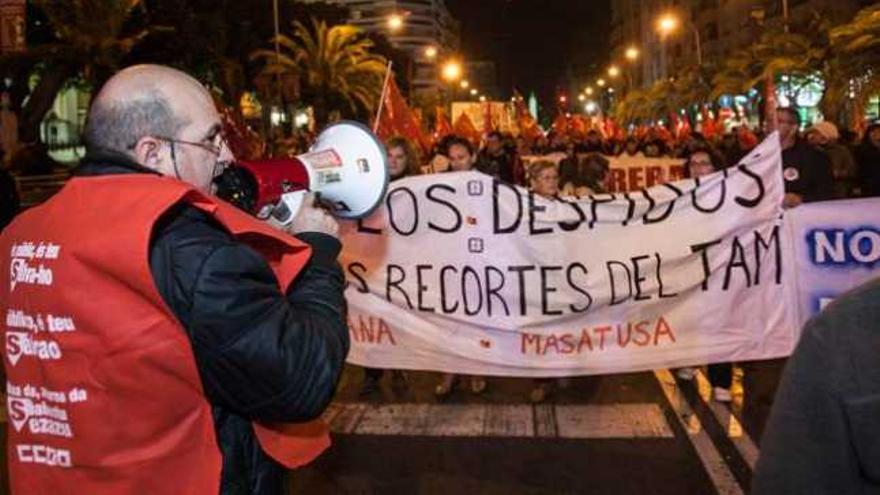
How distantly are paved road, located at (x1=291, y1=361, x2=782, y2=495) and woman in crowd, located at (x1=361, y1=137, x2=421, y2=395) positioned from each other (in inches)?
3.7

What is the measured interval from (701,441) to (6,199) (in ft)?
24.0

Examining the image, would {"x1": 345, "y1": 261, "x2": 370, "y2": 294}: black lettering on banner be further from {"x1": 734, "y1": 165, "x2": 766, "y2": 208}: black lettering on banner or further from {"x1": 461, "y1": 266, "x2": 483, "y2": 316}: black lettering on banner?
{"x1": 734, "y1": 165, "x2": 766, "y2": 208}: black lettering on banner

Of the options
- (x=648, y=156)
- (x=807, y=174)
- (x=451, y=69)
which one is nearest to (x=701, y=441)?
(x=807, y=174)

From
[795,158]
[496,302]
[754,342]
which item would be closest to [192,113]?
[496,302]

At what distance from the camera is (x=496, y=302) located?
20.6 feet

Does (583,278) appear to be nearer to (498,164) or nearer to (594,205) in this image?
(594,205)

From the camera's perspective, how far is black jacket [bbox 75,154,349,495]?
1.92 m

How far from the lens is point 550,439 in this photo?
19.1ft

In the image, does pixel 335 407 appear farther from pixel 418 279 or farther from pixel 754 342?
pixel 754 342

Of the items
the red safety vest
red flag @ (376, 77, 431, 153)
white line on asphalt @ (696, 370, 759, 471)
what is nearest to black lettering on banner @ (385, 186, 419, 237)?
white line on asphalt @ (696, 370, 759, 471)

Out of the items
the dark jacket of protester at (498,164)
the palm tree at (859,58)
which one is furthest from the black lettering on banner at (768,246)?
the palm tree at (859,58)

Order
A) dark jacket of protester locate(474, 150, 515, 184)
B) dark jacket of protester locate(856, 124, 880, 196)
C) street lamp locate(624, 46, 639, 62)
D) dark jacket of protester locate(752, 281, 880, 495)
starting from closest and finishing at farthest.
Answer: dark jacket of protester locate(752, 281, 880, 495) < dark jacket of protester locate(474, 150, 515, 184) < dark jacket of protester locate(856, 124, 880, 196) < street lamp locate(624, 46, 639, 62)

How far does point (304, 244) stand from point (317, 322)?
191mm

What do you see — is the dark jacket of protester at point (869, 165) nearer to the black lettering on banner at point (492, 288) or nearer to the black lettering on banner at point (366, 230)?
the black lettering on banner at point (492, 288)
